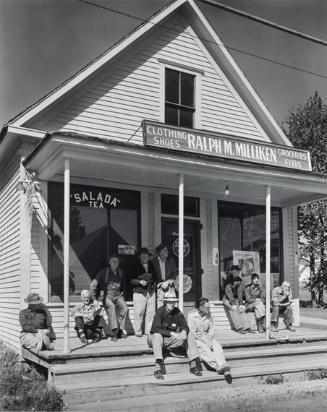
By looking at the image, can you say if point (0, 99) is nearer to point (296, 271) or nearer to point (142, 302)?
point (142, 302)

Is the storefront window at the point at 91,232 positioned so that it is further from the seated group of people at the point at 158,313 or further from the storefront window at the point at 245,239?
the storefront window at the point at 245,239

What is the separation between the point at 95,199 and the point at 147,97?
3.09m

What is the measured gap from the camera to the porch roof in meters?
8.88

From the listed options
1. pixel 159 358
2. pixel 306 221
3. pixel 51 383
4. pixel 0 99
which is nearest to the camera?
pixel 51 383

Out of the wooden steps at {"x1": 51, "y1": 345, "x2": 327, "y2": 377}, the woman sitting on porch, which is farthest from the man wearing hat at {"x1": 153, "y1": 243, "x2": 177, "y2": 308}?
the wooden steps at {"x1": 51, "y1": 345, "x2": 327, "y2": 377}

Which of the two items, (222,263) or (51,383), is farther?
(222,263)

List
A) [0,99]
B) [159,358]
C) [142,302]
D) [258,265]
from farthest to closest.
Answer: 1. [258,265]
2. [142,302]
3. [0,99]
4. [159,358]

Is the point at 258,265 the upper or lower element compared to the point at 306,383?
upper

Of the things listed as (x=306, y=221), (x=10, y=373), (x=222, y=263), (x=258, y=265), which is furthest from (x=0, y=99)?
(x=306, y=221)

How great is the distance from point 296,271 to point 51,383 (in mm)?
8479

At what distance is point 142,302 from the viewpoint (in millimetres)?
10469

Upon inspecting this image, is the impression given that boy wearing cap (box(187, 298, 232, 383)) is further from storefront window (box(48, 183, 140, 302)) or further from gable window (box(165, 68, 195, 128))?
gable window (box(165, 68, 195, 128))

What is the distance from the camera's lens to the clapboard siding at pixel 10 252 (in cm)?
1110

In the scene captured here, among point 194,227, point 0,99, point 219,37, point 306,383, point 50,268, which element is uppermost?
point 219,37
